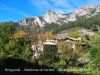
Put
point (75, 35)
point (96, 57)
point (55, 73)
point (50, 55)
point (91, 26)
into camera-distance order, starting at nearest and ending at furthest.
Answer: point (55, 73) < point (96, 57) < point (50, 55) < point (75, 35) < point (91, 26)

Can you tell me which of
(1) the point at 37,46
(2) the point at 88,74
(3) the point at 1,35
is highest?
(3) the point at 1,35

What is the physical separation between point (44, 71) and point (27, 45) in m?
16.5

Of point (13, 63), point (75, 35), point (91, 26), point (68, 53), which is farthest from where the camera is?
point (91, 26)

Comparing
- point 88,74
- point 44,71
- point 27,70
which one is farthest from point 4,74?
point 88,74

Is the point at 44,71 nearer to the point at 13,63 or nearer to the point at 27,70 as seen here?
the point at 27,70

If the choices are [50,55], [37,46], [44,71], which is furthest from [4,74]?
[37,46]

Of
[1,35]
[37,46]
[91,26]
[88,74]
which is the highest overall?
[91,26]

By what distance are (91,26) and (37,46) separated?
3177 inches

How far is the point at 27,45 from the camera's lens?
3262cm

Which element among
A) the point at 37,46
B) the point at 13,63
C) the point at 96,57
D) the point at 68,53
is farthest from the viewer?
the point at 37,46

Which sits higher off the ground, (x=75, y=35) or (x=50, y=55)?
(x=75, y=35)

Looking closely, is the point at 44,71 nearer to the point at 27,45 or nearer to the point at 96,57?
the point at 96,57

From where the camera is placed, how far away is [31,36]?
34.1 m

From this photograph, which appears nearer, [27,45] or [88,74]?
[88,74]
